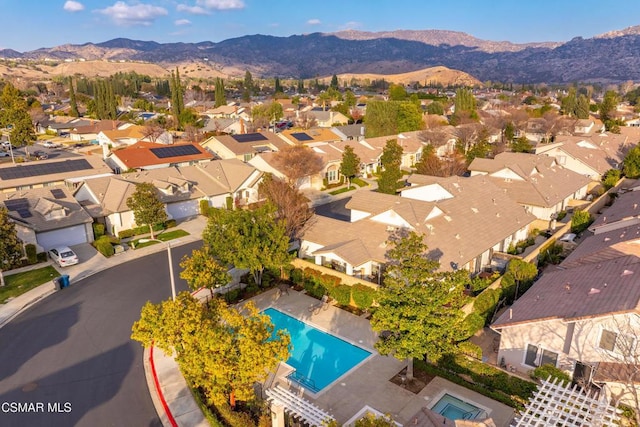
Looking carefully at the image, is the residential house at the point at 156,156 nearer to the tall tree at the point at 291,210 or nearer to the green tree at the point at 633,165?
the tall tree at the point at 291,210

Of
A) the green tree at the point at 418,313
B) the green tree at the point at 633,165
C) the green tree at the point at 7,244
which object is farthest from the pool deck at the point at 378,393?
the green tree at the point at 633,165

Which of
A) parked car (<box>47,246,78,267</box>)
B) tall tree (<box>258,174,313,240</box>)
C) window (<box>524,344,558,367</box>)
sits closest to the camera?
window (<box>524,344,558,367</box>)

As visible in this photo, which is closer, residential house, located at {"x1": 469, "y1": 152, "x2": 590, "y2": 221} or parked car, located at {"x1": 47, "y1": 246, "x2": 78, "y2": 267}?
parked car, located at {"x1": 47, "y1": 246, "x2": 78, "y2": 267}

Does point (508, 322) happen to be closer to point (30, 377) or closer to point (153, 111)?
point (30, 377)

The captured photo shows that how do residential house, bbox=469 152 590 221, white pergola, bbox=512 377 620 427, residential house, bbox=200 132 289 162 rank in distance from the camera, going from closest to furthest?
white pergola, bbox=512 377 620 427
residential house, bbox=469 152 590 221
residential house, bbox=200 132 289 162

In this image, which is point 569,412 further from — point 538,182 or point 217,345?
point 538,182

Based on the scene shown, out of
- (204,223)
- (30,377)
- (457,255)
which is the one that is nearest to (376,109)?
(204,223)

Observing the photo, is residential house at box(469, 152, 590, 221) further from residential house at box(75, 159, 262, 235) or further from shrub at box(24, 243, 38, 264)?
shrub at box(24, 243, 38, 264)

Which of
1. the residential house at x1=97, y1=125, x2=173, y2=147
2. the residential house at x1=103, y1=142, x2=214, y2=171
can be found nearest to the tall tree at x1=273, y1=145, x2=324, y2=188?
the residential house at x1=103, y1=142, x2=214, y2=171

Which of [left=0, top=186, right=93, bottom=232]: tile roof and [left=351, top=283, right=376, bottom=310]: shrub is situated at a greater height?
[left=0, top=186, right=93, bottom=232]: tile roof
